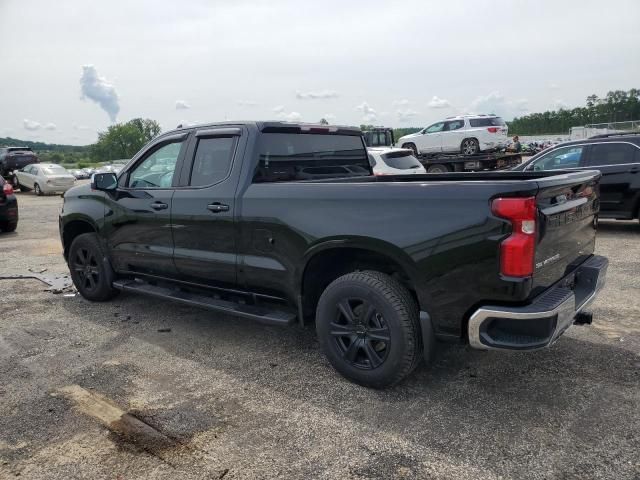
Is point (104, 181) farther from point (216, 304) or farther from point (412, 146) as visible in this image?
point (412, 146)

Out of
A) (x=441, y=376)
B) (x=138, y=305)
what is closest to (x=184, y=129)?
(x=138, y=305)

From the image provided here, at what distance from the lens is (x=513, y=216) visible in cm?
291

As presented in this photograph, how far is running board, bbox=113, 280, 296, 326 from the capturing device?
13.2ft

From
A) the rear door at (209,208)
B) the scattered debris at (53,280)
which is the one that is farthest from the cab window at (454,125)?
the rear door at (209,208)

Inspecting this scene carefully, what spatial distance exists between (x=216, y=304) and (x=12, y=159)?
1090 inches

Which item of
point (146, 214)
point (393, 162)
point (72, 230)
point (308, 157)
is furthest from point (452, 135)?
point (146, 214)

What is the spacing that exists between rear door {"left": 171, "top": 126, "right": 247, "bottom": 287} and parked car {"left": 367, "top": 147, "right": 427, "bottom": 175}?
25.9ft

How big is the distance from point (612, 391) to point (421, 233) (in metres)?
1.67

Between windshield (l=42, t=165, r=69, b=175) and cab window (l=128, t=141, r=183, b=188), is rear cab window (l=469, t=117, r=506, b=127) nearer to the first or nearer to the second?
cab window (l=128, t=141, r=183, b=188)

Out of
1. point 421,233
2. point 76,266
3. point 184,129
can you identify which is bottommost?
point 76,266

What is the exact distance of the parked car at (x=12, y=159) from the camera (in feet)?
88.6

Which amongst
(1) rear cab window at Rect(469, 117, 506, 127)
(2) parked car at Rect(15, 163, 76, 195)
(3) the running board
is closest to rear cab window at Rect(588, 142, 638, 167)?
(3) the running board

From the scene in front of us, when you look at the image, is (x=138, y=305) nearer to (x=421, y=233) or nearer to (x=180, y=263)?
(x=180, y=263)

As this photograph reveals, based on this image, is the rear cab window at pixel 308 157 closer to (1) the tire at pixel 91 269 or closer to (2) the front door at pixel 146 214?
(2) the front door at pixel 146 214
